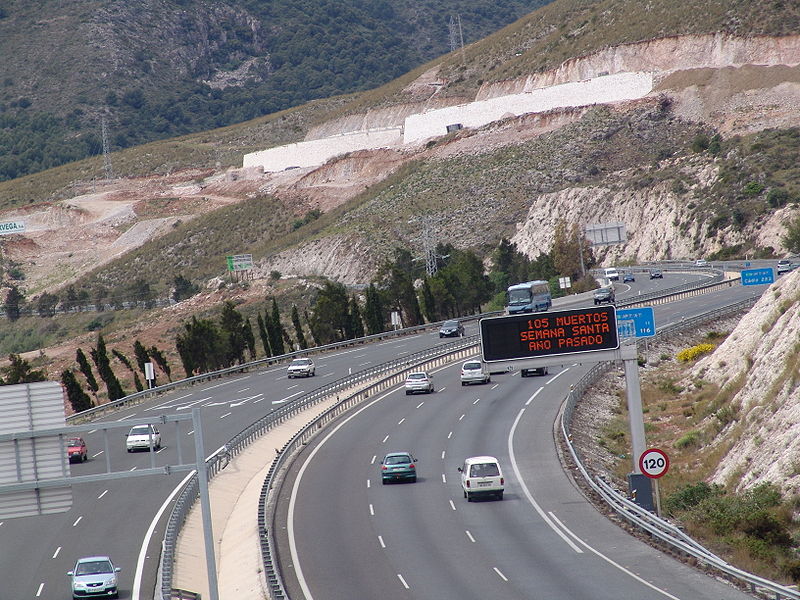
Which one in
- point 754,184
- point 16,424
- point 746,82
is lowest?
point 16,424

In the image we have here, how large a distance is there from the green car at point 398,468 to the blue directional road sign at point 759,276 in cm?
2743

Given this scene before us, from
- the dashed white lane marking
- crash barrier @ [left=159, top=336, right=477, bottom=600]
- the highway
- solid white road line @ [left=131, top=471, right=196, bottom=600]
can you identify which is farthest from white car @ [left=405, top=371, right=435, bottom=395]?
solid white road line @ [left=131, top=471, right=196, bottom=600]

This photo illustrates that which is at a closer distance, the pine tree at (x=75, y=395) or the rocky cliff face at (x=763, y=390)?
the rocky cliff face at (x=763, y=390)

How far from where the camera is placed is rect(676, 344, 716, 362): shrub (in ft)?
216

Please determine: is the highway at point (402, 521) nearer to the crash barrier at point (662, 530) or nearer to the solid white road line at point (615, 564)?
the solid white road line at point (615, 564)

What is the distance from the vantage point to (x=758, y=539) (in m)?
29.1

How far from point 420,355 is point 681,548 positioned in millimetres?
41487

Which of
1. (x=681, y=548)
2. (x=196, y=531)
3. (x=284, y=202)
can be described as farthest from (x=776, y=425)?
(x=284, y=202)

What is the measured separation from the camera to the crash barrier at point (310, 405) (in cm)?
3069

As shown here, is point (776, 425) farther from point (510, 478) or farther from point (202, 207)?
point (202, 207)

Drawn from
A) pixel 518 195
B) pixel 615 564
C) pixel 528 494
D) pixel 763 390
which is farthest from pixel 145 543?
pixel 518 195

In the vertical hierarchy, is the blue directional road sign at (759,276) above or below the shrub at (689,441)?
above

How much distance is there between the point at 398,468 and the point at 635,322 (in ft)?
29.1

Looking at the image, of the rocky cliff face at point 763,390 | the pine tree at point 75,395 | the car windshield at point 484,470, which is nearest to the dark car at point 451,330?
the rocky cliff face at point 763,390
